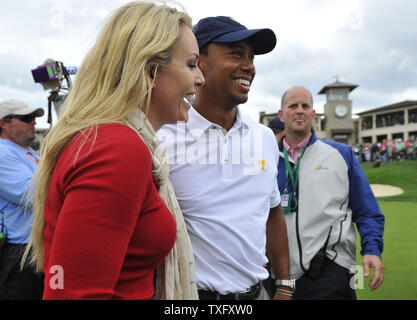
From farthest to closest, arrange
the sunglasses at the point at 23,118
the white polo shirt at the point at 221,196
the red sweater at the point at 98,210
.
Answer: the sunglasses at the point at 23,118
the white polo shirt at the point at 221,196
the red sweater at the point at 98,210

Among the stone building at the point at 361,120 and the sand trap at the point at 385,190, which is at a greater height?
the stone building at the point at 361,120

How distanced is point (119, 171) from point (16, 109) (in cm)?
354

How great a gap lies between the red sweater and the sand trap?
17.0 meters

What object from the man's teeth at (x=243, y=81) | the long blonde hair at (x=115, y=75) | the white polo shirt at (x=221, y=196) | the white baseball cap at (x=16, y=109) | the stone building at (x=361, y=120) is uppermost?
the stone building at (x=361, y=120)

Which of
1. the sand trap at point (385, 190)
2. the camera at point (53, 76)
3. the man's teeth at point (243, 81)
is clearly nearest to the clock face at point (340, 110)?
the sand trap at point (385, 190)

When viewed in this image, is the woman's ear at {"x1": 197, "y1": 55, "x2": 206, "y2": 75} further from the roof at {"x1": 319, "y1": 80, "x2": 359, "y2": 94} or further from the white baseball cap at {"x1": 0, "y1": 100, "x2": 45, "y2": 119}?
the roof at {"x1": 319, "y1": 80, "x2": 359, "y2": 94}

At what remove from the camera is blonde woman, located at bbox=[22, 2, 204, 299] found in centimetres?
91

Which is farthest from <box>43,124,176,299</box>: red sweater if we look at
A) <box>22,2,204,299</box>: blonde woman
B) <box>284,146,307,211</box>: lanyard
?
<box>284,146,307,211</box>: lanyard

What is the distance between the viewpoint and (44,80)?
3.92 metres

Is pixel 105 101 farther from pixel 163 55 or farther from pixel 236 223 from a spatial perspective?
pixel 236 223

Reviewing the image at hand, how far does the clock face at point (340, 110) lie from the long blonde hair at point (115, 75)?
47.2 meters

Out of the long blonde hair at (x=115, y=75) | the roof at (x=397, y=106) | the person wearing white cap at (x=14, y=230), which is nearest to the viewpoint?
the long blonde hair at (x=115, y=75)

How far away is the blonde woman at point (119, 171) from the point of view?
2.99ft

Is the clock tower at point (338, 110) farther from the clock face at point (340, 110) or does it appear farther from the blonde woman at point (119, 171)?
the blonde woman at point (119, 171)
